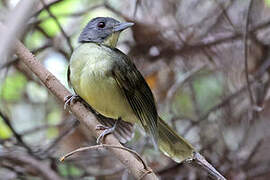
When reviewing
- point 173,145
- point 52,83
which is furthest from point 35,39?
point 52,83

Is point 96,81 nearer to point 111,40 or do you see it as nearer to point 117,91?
point 117,91

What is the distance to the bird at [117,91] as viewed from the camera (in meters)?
2.56

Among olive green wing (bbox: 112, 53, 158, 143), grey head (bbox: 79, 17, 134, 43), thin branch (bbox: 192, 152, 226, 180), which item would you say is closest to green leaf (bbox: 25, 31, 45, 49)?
grey head (bbox: 79, 17, 134, 43)

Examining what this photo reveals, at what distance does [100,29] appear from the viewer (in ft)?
10.2

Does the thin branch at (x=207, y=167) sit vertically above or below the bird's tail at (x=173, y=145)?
above

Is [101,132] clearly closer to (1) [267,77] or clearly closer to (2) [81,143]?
(2) [81,143]

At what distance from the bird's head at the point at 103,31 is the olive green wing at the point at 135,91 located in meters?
0.34

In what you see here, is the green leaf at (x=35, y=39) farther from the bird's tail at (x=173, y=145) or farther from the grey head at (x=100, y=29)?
the bird's tail at (x=173, y=145)

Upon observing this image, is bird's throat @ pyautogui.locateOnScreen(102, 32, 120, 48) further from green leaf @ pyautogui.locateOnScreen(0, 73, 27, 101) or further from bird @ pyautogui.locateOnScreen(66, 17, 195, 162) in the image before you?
green leaf @ pyautogui.locateOnScreen(0, 73, 27, 101)

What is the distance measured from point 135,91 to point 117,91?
4.6 inches

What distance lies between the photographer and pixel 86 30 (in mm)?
3146

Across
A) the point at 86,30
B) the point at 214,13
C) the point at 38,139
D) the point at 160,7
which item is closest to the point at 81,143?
the point at 38,139

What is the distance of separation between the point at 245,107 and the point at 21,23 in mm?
3315

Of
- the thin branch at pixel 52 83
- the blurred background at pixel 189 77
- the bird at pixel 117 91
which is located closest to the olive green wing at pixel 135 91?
the bird at pixel 117 91
